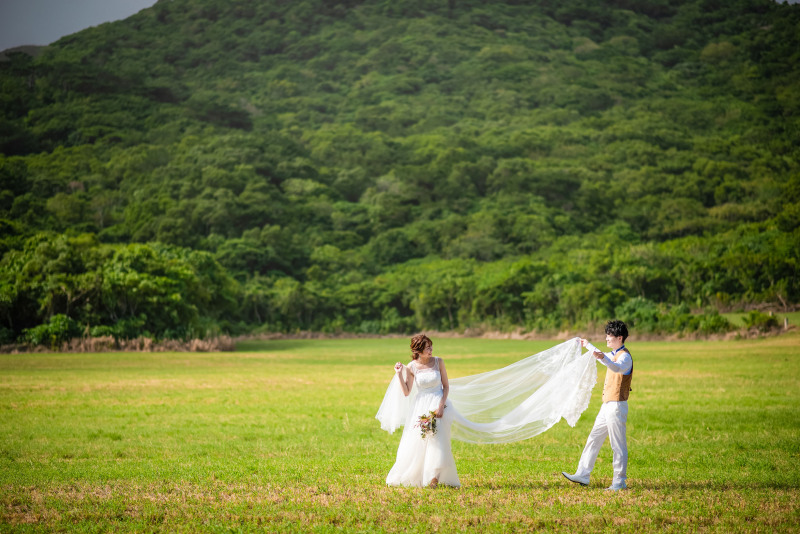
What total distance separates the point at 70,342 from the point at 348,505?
45469 mm

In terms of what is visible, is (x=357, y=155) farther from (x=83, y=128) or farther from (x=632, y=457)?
(x=632, y=457)

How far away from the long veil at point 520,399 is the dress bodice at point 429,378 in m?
0.33

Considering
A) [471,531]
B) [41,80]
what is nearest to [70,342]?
[471,531]

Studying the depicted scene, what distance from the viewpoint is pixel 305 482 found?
10648 mm

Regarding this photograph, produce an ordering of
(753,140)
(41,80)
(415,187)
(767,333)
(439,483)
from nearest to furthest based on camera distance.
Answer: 1. (439,483)
2. (767,333)
3. (415,187)
4. (753,140)
5. (41,80)

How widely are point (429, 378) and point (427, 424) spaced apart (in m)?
0.64

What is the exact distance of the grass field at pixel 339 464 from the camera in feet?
27.9

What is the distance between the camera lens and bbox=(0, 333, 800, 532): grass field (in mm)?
8516

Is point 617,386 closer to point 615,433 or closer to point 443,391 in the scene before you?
point 615,433

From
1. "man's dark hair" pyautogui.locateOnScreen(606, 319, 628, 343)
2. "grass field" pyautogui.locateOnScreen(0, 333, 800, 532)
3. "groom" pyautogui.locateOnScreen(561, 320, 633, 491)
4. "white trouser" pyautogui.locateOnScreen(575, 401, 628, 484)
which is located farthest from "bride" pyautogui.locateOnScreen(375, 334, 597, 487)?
"man's dark hair" pyautogui.locateOnScreen(606, 319, 628, 343)

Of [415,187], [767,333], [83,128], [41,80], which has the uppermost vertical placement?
[41,80]

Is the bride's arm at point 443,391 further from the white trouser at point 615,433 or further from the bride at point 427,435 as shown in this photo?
the white trouser at point 615,433

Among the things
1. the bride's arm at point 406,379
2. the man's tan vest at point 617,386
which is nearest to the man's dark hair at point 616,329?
Answer: the man's tan vest at point 617,386

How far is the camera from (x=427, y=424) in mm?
10297
